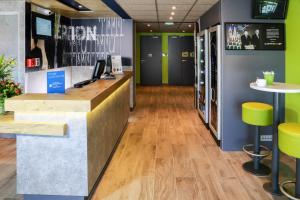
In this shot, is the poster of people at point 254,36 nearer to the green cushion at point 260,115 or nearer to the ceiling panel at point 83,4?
the green cushion at point 260,115

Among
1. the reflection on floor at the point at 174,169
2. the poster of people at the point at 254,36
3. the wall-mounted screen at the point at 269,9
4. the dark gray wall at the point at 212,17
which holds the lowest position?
the reflection on floor at the point at 174,169

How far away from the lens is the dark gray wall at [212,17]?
5313mm

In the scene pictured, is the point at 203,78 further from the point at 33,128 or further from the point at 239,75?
the point at 33,128

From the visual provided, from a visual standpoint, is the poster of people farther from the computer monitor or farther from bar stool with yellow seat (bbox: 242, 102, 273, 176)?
the computer monitor

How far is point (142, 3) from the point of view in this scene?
5891 mm

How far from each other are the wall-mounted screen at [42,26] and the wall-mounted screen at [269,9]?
4.08 meters

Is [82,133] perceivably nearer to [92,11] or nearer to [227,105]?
[227,105]

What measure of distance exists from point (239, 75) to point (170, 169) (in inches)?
72.5

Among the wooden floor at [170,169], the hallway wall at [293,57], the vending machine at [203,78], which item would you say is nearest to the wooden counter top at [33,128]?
the wooden floor at [170,169]

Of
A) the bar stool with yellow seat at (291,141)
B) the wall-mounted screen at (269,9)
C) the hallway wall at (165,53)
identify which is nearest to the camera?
the bar stool with yellow seat at (291,141)

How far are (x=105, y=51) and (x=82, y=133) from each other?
5424 mm

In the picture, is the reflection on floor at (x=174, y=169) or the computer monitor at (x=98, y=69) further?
the computer monitor at (x=98, y=69)

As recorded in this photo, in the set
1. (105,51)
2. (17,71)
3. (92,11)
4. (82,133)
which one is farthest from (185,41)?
(82,133)

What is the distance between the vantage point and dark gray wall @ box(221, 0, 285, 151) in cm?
478
